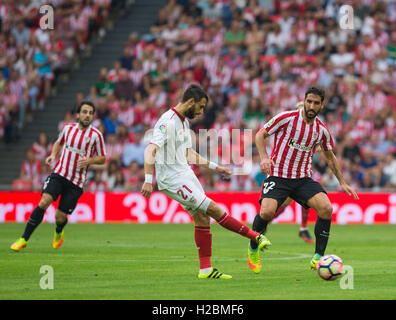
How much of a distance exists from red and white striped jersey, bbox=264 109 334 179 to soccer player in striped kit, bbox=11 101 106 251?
397 cm

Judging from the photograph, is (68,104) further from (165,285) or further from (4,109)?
(165,285)

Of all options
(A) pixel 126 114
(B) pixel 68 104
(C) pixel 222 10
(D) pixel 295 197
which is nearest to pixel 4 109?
(B) pixel 68 104

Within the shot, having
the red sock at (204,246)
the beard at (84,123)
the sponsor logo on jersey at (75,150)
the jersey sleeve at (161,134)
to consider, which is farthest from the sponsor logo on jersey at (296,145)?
the sponsor logo on jersey at (75,150)

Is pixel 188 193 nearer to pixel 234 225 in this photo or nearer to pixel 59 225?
pixel 234 225

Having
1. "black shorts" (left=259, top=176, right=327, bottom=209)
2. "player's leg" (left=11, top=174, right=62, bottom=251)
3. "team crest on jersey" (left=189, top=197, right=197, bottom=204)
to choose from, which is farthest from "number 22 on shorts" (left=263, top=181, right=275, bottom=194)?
"player's leg" (left=11, top=174, right=62, bottom=251)

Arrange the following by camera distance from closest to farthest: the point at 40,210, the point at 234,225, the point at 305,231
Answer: the point at 234,225 < the point at 40,210 < the point at 305,231

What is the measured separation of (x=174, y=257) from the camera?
41.0 ft

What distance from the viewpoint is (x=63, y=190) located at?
13.8 m

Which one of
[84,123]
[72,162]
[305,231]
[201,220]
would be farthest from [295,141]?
[305,231]

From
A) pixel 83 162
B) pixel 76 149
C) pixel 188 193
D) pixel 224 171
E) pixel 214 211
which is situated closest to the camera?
pixel 188 193

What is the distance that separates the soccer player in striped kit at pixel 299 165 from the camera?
10594 mm

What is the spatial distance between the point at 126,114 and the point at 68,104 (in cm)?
334

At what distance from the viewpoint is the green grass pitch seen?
8.52 m

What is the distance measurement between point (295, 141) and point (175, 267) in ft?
7.72
